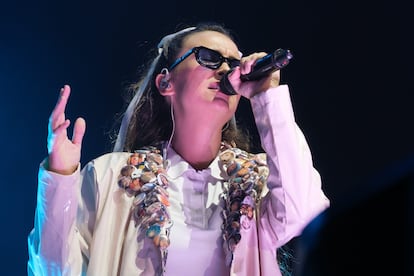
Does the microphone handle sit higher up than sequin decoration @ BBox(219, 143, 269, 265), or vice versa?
the microphone handle

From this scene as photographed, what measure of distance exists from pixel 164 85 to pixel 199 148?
0.81ft

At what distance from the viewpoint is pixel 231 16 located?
7.95 feet

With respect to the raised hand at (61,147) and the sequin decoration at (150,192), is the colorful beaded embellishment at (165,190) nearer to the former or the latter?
the sequin decoration at (150,192)

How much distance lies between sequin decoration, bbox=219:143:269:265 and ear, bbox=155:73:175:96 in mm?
246

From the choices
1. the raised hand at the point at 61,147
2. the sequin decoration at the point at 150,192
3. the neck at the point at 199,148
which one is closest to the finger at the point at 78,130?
the raised hand at the point at 61,147

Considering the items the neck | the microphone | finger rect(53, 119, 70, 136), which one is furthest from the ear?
finger rect(53, 119, 70, 136)

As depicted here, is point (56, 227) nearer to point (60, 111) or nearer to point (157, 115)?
point (60, 111)

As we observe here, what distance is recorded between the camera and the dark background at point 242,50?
2227 millimetres

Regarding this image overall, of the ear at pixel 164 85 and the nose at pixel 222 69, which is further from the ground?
the nose at pixel 222 69

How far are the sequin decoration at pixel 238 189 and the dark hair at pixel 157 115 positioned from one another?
0.18 meters

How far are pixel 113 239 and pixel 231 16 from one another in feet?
3.96

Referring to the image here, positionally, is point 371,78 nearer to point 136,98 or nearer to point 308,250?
point 136,98

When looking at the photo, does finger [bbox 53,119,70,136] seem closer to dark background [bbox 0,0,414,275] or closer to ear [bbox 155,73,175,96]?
ear [bbox 155,73,175,96]

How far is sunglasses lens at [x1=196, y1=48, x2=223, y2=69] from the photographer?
5.64 ft
